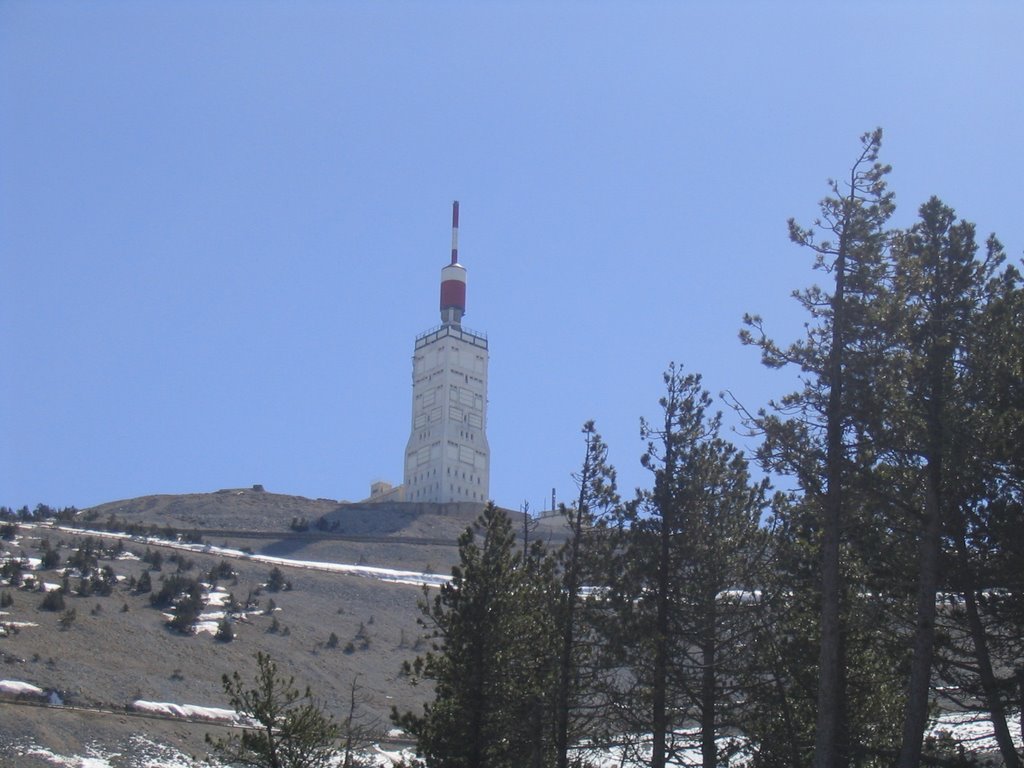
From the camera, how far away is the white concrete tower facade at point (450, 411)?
387ft

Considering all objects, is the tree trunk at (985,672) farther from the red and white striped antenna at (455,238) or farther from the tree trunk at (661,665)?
the red and white striped antenna at (455,238)

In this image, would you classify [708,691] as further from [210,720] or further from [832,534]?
[210,720]

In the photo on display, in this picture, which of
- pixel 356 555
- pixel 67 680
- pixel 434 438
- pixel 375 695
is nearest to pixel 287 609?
pixel 375 695

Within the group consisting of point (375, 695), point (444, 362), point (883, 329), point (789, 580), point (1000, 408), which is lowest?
point (375, 695)

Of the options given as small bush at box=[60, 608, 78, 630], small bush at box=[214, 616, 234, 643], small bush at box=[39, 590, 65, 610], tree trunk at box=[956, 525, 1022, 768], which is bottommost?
small bush at box=[214, 616, 234, 643]

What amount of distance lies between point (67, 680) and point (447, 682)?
70.7 feet

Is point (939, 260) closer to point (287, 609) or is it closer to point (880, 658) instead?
point (880, 658)

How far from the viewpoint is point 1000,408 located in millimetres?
18234

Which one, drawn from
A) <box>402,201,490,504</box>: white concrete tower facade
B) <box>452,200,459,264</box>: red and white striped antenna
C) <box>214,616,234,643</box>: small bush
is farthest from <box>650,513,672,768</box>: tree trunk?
<box>452,200,459,264</box>: red and white striped antenna

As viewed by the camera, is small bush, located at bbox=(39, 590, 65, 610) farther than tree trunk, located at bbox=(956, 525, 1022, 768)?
Yes

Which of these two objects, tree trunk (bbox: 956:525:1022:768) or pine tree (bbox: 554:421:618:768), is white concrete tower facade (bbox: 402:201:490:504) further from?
tree trunk (bbox: 956:525:1022:768)

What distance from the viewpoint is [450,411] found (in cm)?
12112

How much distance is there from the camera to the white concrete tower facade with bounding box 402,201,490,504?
387 feet

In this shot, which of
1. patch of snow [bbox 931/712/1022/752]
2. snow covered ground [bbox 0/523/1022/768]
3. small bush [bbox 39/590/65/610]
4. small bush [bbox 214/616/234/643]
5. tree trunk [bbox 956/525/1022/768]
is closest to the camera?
tree trunk [bbox 956/525/1022/768]
